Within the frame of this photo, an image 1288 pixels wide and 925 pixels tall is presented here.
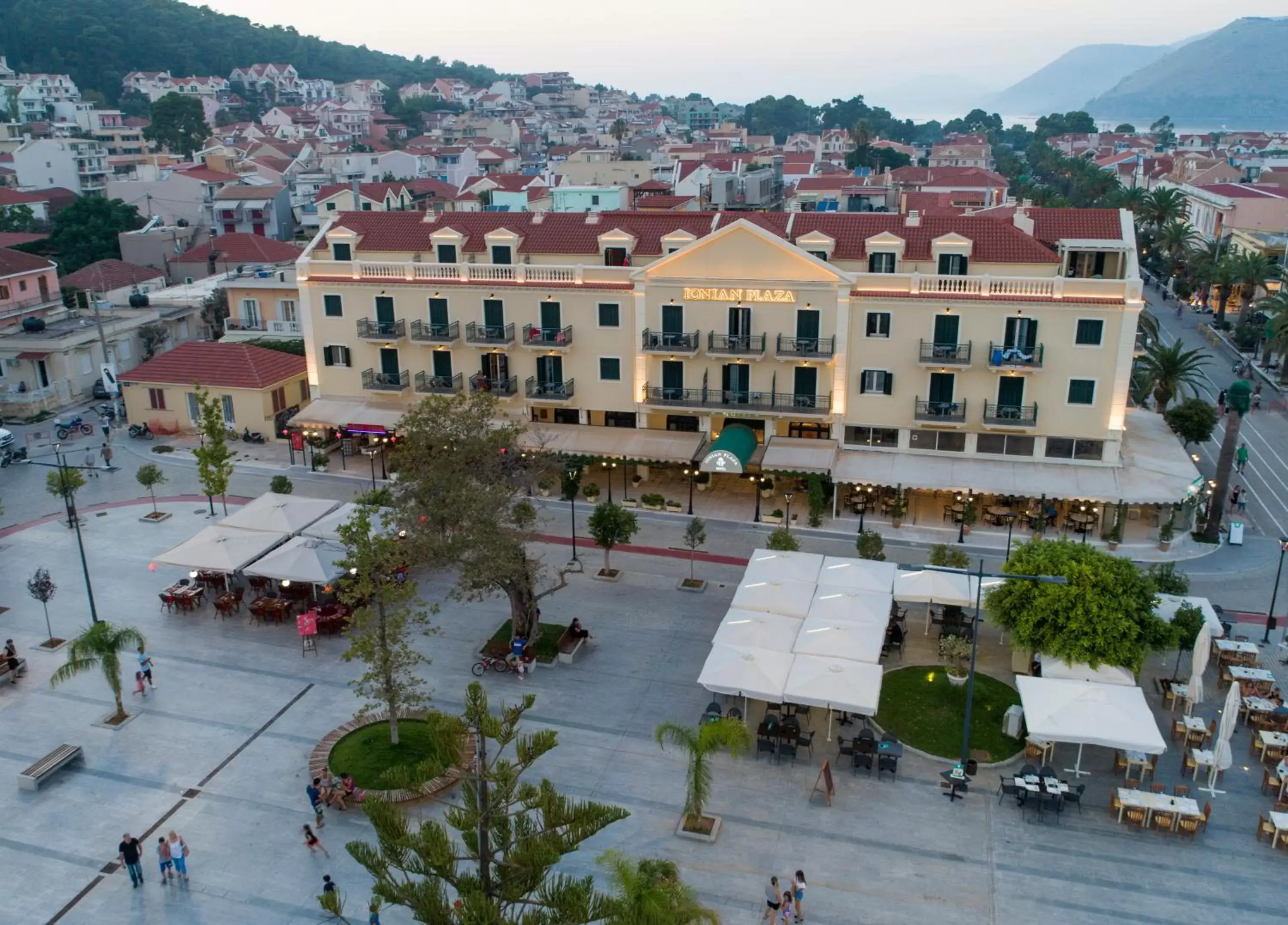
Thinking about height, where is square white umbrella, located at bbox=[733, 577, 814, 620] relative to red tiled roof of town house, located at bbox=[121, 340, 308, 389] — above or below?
below

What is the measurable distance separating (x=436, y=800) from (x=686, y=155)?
153 m

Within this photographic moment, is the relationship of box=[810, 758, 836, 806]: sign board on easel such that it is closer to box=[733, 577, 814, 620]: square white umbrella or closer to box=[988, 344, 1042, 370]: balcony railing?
box=[733, 577, 814, 620]: square white umbrella

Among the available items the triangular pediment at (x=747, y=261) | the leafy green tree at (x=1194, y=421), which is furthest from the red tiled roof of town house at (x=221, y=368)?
the leafy green tree at (x=1194, y=421)

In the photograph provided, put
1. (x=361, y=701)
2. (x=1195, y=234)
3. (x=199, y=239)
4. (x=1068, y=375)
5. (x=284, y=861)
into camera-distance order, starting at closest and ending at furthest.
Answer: (x=284, y=861), (x=361, y=701), (x=1068, y=375), (x=1195, y=234), (x=199, y=239)

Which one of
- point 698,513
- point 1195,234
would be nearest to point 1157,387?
point 698,513

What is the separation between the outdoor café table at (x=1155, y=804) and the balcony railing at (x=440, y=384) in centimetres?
3312

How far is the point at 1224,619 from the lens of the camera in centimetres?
3384

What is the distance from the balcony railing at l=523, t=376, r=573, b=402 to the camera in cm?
4681

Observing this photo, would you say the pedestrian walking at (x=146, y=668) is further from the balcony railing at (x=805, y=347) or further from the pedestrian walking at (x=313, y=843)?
the balcony railing at (x=805, y=347)

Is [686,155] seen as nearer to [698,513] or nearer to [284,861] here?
[698,513]

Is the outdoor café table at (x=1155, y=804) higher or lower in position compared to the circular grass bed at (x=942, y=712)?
A: higher

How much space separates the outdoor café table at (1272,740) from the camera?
86.7ft

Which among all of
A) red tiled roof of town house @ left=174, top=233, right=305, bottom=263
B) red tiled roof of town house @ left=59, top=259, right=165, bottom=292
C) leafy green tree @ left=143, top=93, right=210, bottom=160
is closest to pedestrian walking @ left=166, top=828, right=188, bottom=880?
red tiled roof of town house @ left=59, top=259, right=165, bottom=292

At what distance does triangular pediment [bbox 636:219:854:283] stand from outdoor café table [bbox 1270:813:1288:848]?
82.3 ft
